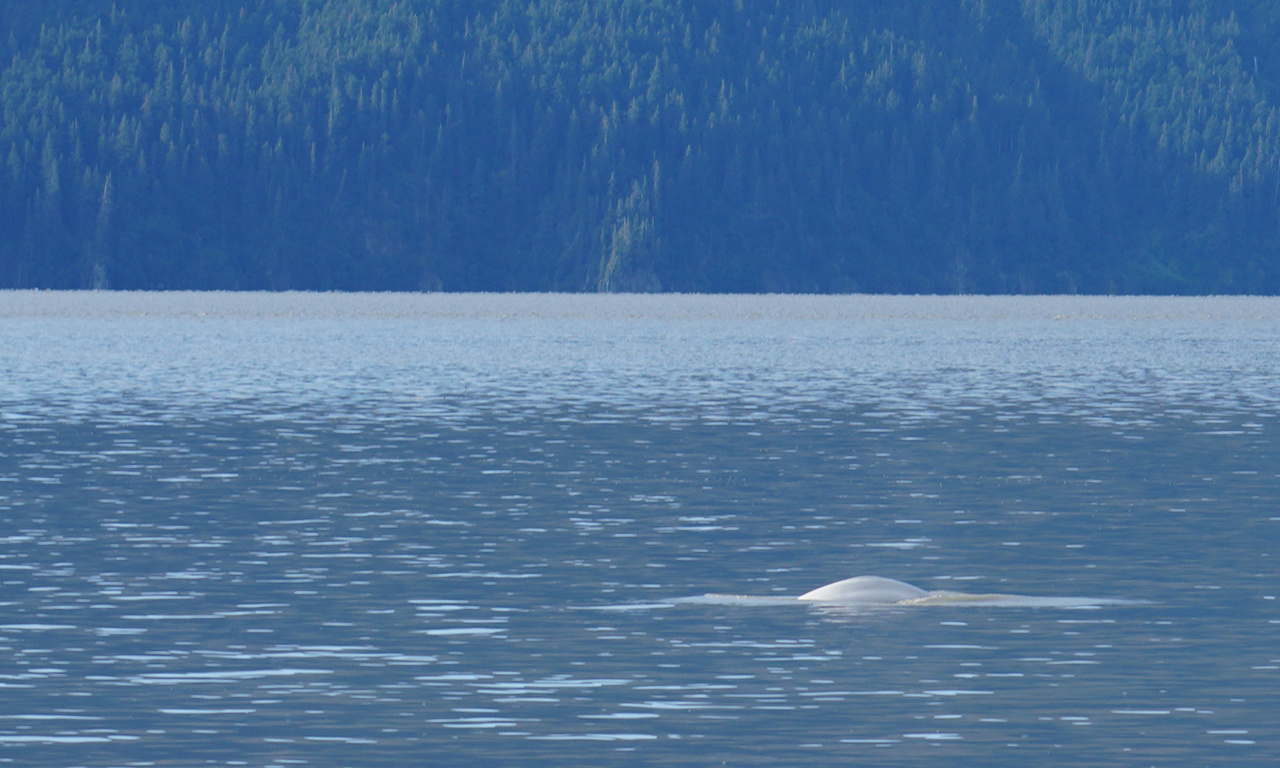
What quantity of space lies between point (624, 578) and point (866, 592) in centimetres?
356

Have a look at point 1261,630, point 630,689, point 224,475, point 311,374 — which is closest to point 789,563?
point 1261,630

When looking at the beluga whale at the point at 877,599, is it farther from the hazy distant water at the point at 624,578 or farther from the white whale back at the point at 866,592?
the hazy distant water at the point at 624,578

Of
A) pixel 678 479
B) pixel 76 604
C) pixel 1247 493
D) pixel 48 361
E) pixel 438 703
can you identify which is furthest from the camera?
pixel 48 361

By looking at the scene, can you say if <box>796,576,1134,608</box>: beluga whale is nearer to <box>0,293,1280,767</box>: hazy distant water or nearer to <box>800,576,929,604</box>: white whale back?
<box>800,576,929,604</box>: white whale back

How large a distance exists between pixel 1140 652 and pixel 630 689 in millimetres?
5131

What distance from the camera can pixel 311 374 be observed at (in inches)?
3679

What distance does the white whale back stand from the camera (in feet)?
94.4

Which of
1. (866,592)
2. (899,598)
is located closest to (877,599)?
(866,592)

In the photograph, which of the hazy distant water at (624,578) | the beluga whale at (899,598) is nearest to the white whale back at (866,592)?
the beluga whale at (899,598)

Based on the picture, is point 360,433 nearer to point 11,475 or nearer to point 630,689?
point 11,475

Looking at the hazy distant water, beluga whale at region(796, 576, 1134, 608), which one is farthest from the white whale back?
the hazy distant water

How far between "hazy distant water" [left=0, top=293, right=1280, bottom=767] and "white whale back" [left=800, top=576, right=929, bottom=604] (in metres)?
0.46

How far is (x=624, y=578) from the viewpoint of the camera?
103 ft

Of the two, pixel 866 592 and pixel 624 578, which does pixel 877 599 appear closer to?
pixel 866 592
